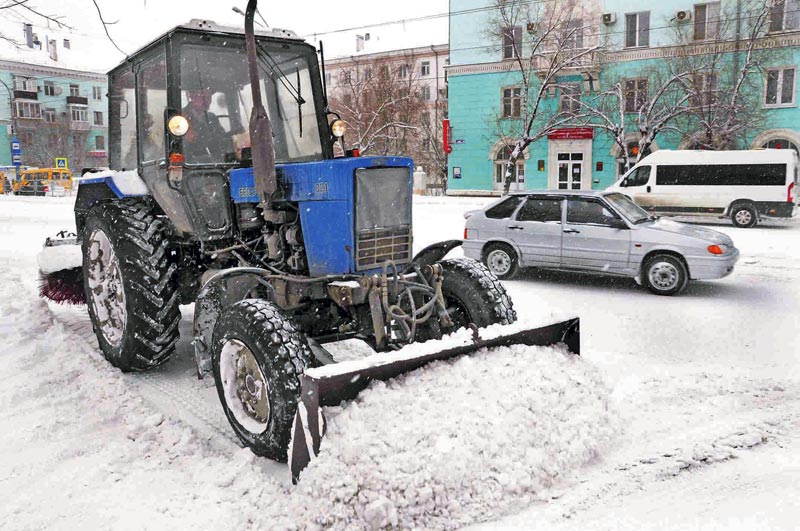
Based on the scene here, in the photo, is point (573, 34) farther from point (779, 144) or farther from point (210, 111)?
point (210, 111)

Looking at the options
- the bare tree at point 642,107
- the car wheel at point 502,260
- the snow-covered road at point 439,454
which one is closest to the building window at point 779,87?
the bare tree at point 642,107

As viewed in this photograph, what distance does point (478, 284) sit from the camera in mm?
4504

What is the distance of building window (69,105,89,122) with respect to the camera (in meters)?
53.4

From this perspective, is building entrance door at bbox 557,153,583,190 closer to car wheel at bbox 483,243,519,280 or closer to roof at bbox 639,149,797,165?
roof at bbox 639,149,797,165

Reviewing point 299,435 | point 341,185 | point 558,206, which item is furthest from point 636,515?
point 558,206

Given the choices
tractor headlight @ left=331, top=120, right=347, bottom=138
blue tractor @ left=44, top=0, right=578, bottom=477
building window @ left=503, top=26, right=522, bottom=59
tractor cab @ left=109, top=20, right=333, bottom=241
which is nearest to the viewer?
blue tractor @ left=44, top=0, right=578, bottom=477

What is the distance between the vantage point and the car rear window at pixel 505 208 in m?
9.91

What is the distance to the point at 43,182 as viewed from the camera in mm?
36500

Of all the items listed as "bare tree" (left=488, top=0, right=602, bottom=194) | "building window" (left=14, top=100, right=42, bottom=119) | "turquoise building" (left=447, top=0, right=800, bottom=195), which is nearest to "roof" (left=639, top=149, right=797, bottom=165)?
"turquoise building" (left=447, top=0, right=800, bottom=195)

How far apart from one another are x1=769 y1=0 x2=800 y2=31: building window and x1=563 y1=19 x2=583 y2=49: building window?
7864 mm

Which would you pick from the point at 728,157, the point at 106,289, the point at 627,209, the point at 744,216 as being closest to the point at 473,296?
the point at 106,289

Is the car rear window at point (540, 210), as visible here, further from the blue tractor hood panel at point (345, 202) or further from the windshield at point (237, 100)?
the blue tractor hood panel at point (345, 202)

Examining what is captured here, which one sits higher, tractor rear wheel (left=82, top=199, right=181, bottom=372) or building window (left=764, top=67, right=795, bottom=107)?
building window (left=764, top=67, right=795, bottom=107)

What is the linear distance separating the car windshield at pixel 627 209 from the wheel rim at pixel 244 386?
6.90m
